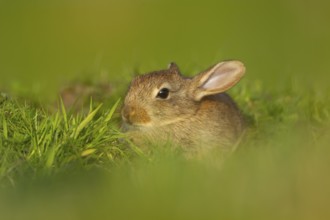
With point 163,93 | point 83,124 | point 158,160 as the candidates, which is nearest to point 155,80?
point 163,93

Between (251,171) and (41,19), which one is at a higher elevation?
(41,19)

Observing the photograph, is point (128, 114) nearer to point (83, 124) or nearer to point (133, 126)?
point (133, 126)

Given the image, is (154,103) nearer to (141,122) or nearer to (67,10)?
(141,122)

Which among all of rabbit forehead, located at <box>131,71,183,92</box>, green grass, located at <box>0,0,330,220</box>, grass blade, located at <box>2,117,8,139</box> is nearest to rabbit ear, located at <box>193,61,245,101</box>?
rabbit forehead, located at <box>131,71,183,92</box>

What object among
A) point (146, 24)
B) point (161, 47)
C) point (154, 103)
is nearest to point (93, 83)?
point (154, 103)

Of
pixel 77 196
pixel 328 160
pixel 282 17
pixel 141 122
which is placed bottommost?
pixel 77 196

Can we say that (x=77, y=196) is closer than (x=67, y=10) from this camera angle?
Yes

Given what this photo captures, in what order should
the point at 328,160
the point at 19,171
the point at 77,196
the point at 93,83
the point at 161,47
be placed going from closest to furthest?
the point at 77,196 → the point at 328,160 → the point at 19,171 → the point at 93,83 → the point at 161,47
